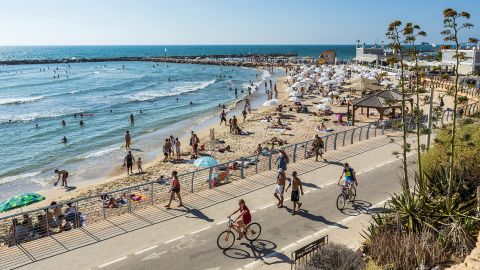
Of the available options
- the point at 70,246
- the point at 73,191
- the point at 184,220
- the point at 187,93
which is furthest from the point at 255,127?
the point at 187,93

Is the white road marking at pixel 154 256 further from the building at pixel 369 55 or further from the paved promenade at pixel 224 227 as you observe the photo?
the building at pixel 369 55

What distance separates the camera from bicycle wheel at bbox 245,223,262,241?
35.9 ft

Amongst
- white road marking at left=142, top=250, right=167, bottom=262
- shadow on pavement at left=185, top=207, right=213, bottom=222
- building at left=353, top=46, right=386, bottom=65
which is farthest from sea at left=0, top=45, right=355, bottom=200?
building at left=353, top=46, right=386, bottom=65

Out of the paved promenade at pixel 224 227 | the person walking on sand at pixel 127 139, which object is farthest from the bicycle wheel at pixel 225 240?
the person walking on sand at pixel 127 139

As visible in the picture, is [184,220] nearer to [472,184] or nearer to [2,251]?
[2,251]

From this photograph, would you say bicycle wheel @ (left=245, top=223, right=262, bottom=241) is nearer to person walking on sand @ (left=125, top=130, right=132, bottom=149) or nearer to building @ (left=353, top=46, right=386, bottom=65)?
person walking on sand @ (left=125, top=130, right=132, bottom=149)

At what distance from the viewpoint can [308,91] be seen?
5253 centimetres

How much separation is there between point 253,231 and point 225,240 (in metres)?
0.80

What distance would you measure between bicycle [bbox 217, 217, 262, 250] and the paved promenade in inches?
5.8

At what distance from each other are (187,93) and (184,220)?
49687mm

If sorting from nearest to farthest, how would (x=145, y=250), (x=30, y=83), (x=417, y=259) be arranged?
(x=417, y=259) → (x=145, y=250) → (x=30, y=83)

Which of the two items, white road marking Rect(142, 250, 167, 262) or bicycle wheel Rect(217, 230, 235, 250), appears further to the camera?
bicycle wheel Rect(217, 230, 235, 250)

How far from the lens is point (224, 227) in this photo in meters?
11.8

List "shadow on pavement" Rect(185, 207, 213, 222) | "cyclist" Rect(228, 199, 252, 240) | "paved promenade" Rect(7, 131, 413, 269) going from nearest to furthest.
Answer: "paved promenade" Rect(7, 131, 413, 269), "cyclist" Rect(228, 199, 252, 240), "shadow on pavement" Rect(185, 207, 213, 222)
